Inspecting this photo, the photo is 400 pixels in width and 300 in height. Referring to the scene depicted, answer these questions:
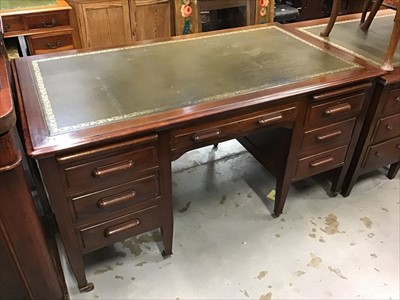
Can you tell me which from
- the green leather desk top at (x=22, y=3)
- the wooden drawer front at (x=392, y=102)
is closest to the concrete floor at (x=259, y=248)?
the wooden drawer front at (x=392, y=102)

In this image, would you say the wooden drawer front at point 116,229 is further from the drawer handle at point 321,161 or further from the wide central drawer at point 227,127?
the drawer handle at point 321,161

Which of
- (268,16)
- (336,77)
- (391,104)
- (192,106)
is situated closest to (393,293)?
(391,104)

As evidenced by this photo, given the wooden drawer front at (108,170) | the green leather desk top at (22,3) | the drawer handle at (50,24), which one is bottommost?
the wooden drawer front at (108,170)

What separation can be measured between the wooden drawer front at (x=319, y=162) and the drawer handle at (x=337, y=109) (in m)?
0.23

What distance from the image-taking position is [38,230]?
3.61 ft

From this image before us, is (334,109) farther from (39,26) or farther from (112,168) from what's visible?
(39,26)

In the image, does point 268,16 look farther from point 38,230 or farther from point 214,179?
point 38,230

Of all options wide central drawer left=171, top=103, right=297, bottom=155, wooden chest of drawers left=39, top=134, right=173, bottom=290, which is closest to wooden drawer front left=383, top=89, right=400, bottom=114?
wide central drawer left=171, top=103, right=297, bottom=155

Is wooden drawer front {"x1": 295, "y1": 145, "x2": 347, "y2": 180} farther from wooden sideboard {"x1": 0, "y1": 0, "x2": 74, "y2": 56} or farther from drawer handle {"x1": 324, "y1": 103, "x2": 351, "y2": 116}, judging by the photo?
wooden sideboard {"x1": 0, "y1": 0, "x2": 74, "y2": 56}

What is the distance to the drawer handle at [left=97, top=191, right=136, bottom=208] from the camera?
1.19 metres

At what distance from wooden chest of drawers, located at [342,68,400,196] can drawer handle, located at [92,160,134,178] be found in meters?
1.08

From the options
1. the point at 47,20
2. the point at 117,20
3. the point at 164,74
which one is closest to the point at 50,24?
the point at 47,20

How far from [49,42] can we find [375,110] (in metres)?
1.99

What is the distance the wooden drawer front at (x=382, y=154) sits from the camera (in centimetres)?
173
